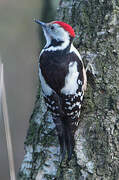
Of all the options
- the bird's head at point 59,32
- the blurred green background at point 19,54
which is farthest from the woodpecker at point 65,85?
the blurred green background at point 19,54

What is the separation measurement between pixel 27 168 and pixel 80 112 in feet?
2.18

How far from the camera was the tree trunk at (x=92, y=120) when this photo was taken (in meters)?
2.59

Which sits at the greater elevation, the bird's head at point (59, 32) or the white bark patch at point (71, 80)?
the bird's head at point (59, 32)

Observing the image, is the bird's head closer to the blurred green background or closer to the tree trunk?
the tree trunk

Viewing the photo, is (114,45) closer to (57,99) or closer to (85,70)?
(85,70)

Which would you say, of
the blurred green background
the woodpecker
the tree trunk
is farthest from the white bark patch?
the blurred green background

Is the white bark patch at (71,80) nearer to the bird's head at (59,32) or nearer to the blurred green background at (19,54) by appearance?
the bird's head at (59,32)

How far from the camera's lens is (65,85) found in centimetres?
271

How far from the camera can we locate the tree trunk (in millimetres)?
2588

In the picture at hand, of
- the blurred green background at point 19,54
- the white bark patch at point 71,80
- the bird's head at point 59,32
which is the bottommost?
the blurred green background at point 19,54

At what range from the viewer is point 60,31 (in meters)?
2.86

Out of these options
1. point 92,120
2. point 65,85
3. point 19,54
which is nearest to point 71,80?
point 65,85

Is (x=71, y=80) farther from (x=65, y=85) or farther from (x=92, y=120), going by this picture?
(x=92, y=120)

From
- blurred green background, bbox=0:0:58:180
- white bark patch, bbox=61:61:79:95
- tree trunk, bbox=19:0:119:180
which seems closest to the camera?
tree trunk, bbox=19:0:119:180
